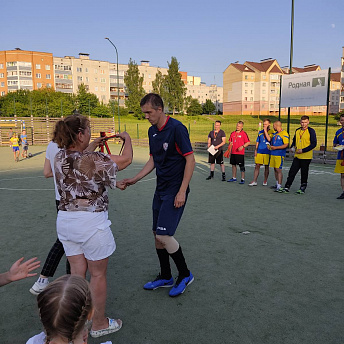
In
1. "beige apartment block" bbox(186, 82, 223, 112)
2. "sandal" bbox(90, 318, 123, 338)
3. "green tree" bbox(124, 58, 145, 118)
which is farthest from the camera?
"beige apartment block" bbox(186, 82, 223, 112)

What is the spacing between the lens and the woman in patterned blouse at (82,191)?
2.51m

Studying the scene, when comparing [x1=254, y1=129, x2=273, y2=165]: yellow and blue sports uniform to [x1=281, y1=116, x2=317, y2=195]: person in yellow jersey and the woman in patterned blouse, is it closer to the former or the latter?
[x1=281, y1=116, x2=317, y2=195]: person in yellow jersey

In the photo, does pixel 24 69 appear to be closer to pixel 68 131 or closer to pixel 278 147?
pixel 278 147

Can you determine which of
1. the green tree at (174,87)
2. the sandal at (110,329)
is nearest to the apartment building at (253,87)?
the green tree at (174,87)

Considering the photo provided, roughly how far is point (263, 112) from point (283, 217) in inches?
3440

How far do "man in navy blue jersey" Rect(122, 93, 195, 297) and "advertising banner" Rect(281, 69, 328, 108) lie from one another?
1335 cm

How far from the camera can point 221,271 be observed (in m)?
4.17

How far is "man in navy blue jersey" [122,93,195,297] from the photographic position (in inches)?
134

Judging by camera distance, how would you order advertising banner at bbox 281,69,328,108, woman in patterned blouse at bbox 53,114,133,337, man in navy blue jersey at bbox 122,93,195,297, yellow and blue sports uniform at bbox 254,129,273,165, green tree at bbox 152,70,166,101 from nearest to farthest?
woman in patterned blouse at bbox 53,114,133,337 → man in navy blue jersey at bbox 122,93,195,297 → yellow and blue sports uniform at bbox 254,129,273,165 → advertising banner at bbox 281,69,328,108 → green tree at bbox 152,70,166,101

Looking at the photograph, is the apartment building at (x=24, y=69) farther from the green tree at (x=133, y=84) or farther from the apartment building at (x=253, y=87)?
the apartment building at (x=253, y=87)

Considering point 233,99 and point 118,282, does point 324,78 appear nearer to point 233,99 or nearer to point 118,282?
point 118,282

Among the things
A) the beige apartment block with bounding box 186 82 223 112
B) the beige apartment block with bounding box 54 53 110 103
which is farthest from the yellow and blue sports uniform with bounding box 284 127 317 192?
the beige apartment block with bounding box 186 82 223 112

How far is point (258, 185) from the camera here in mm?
10125

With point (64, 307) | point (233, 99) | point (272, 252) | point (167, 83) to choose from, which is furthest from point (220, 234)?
point (233, 99)
